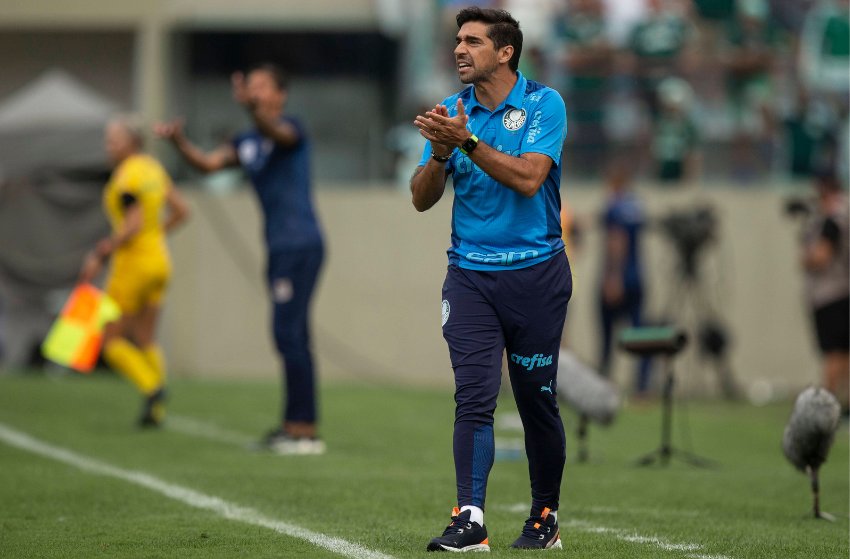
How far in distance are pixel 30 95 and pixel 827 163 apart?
9.86 metres

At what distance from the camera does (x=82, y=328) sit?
1248 cm

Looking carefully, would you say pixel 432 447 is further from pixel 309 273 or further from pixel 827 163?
pixel 827 163

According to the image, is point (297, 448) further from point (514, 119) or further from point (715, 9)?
point (715, 9)

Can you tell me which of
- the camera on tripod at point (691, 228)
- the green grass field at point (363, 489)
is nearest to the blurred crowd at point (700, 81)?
the camera on tripod at point (691, 228)

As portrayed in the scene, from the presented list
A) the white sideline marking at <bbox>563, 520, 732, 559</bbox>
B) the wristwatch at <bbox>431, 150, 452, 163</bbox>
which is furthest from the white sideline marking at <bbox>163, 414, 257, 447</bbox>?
the wristwatch at <bbox>431, 150, 452, 163</bbox>

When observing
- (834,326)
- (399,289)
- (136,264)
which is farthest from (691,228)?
(136,264)

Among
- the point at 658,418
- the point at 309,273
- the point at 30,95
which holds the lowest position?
the point at 658,418

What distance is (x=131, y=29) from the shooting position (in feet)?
72.4

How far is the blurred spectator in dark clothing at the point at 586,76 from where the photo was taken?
61.5 ft

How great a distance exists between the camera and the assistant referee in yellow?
12055mm

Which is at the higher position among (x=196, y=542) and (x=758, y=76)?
(x=758, y=76)

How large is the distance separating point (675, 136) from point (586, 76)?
1.31 metres

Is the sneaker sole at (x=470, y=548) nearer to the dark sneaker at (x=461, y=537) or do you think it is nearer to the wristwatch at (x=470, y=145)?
the dark sneaker at (x=461, y=537)

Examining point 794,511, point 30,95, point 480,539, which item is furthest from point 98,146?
point 480,539
